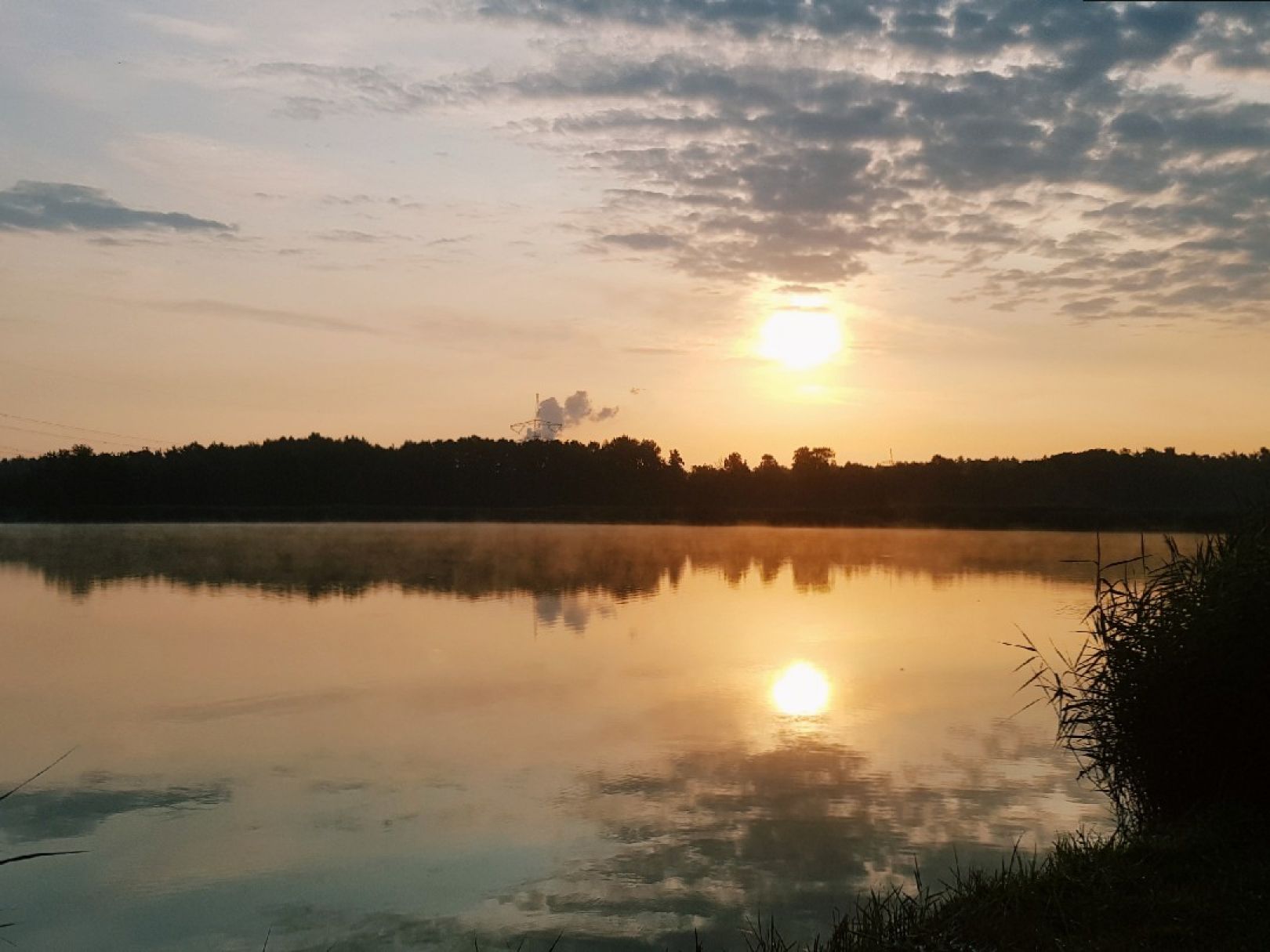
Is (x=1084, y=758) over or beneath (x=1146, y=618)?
beneath

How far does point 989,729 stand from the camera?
10688 millimetres

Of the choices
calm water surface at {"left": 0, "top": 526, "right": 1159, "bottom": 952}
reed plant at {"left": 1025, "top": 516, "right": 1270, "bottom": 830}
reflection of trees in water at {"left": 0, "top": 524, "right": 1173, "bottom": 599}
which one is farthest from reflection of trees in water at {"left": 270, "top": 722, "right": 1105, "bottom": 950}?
reflection of trees in water at {"left": 0, "top": 524, "right": 1173, "bottom": 599}

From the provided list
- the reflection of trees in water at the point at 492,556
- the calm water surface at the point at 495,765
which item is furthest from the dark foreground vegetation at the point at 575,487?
the calm water surface at the point at 495,765

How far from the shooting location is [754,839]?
735cm

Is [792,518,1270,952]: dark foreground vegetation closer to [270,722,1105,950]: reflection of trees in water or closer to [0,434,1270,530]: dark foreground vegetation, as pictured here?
[270,722,1105,950]: reflection of trees in water

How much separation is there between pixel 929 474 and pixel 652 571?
49.6 metres

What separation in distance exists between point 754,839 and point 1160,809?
2.65m

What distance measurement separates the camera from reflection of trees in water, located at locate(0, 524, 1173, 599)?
25656mm

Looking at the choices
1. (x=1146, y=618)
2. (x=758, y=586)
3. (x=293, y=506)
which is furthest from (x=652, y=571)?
(x=293, y=506)

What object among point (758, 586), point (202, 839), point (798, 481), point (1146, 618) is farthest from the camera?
point (798, 481)

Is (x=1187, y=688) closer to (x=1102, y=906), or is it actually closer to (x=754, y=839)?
(x=1102, y=906)

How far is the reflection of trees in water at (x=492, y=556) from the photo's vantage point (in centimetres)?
2566

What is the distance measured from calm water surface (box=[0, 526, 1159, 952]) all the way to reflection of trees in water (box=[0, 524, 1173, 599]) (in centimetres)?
393

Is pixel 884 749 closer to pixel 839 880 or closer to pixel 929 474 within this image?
pixel 839 880
